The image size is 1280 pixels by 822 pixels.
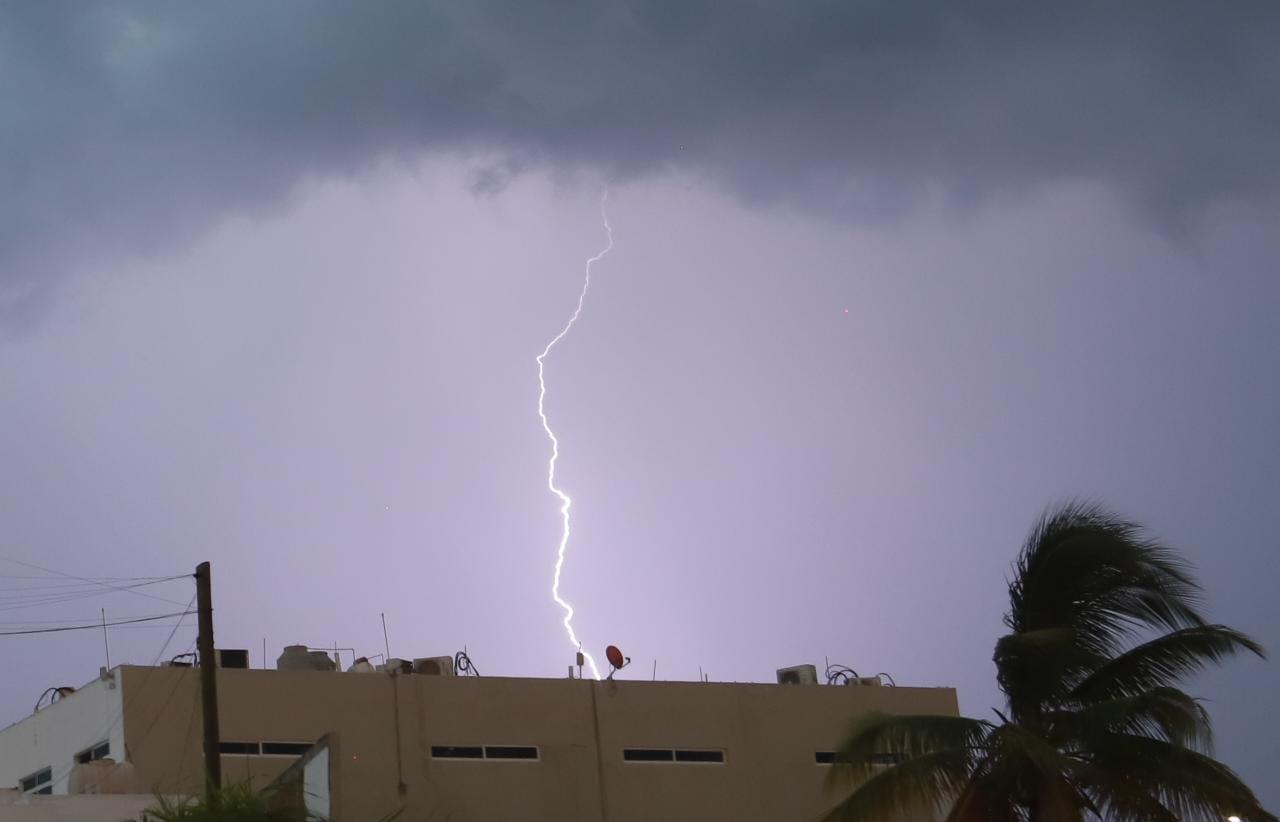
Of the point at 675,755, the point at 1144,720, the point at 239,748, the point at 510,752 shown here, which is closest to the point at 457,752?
the point at 510,752

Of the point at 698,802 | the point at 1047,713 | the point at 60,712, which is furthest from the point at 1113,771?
the point at 60,712

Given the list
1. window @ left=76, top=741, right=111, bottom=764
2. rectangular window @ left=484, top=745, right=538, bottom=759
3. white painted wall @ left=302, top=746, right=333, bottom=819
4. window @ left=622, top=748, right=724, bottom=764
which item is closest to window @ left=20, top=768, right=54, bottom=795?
window @ left=76, top=741, right=111, bottom=764

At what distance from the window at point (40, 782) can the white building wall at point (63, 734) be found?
0.09 meters

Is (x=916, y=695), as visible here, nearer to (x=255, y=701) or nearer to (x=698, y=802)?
(x=698, y=802)

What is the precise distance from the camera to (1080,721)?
69.3 ft

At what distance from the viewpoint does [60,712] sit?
27.4 m

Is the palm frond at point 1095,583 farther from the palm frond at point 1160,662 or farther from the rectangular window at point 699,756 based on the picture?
the rectangular window at point 699,756

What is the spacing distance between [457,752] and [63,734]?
21.2 ft

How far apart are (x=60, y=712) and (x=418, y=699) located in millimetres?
5889

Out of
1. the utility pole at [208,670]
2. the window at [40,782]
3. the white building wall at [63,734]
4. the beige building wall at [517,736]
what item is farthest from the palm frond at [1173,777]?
the window at [40,782]

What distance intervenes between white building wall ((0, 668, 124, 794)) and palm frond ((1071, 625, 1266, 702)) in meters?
14.4

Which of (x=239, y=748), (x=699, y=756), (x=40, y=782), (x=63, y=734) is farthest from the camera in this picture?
(x=699, y=756)

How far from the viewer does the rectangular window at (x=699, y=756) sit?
29.7m

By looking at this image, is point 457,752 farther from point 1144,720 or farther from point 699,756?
point 1144,720
